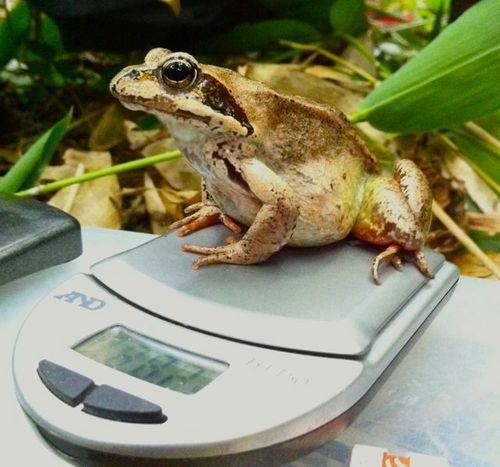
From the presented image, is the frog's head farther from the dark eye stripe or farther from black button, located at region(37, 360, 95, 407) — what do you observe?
black button, located at region(37, 360, 95, 407)

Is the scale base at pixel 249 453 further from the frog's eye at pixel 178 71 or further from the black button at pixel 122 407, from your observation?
the frog's eye at pixel 178 71

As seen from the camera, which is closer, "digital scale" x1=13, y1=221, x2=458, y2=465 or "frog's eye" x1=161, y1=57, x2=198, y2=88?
"digital scale" x1=13, y1=221, x2=458, y2=465

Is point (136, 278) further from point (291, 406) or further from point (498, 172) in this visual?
point (498, 172)

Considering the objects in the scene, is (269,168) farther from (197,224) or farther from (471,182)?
(471,182)

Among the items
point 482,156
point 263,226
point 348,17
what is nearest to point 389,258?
point 263,226

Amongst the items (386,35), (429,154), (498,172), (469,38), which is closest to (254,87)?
(469,38)

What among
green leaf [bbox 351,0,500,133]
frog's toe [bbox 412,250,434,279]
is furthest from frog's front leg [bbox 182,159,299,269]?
green leaf [bbox 351,0,500,133]
